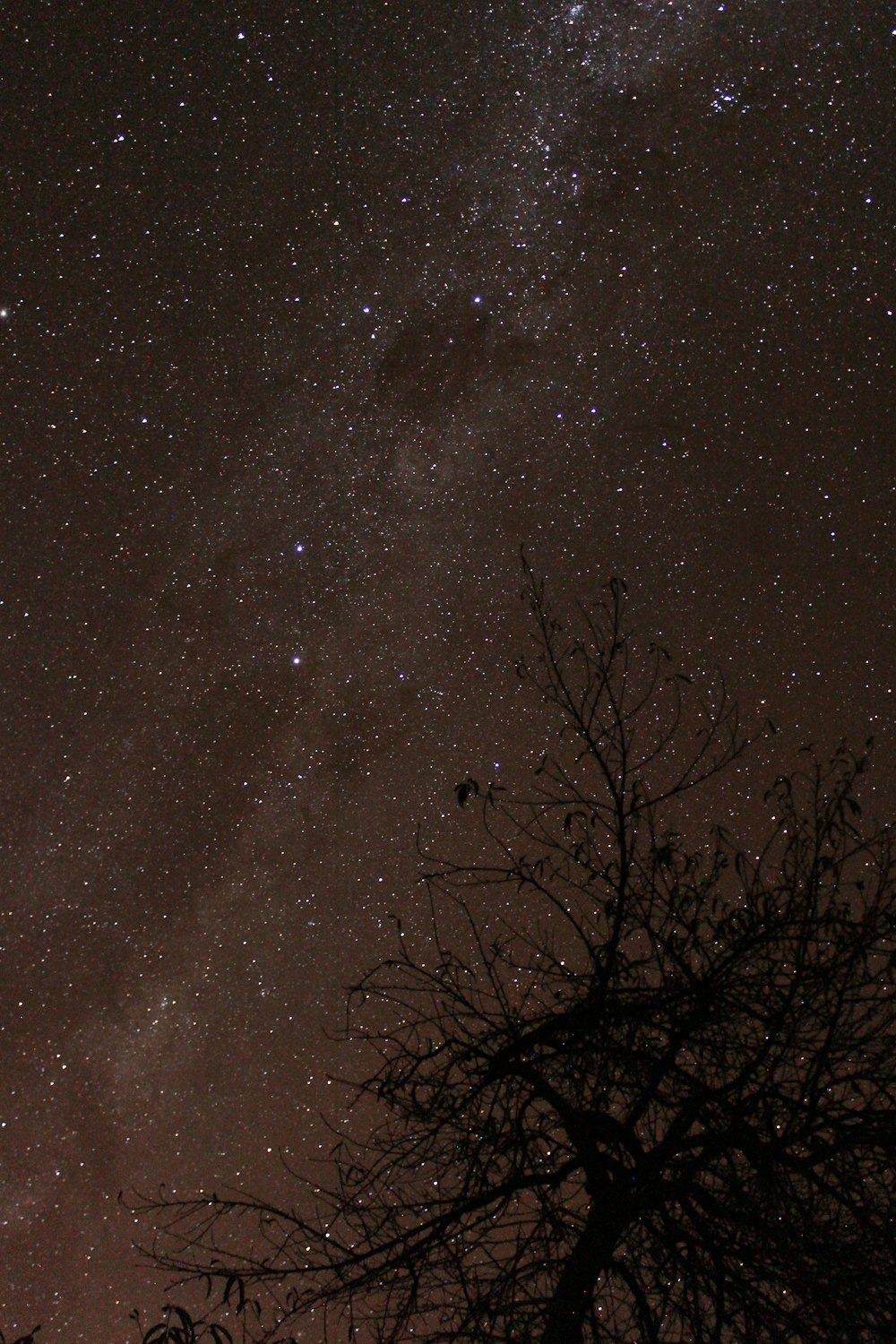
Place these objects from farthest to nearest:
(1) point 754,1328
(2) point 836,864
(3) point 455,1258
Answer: (2) point 836,864, (3) point 455,1258, (1) point 754,1328

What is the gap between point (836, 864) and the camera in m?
3.99

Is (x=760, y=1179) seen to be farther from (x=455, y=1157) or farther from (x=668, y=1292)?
(x=455, y=1157)

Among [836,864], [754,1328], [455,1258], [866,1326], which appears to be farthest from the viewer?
[836,864]

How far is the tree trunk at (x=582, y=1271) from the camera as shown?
3.66 m

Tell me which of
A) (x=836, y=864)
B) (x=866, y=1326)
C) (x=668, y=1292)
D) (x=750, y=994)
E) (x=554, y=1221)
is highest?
(x=836, y=864)

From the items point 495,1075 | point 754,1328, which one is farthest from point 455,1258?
point 754,1328

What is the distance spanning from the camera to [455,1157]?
3.76m

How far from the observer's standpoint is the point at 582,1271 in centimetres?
378

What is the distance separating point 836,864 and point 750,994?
1.87 ft

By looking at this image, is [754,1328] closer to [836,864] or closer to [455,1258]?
[455,1258]

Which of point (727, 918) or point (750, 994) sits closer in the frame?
point (750, 994)

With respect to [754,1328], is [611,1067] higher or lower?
higher

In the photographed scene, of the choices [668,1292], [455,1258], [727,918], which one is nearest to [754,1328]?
[668,1292]

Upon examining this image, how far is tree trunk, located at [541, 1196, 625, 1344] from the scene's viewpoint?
12.0ft
